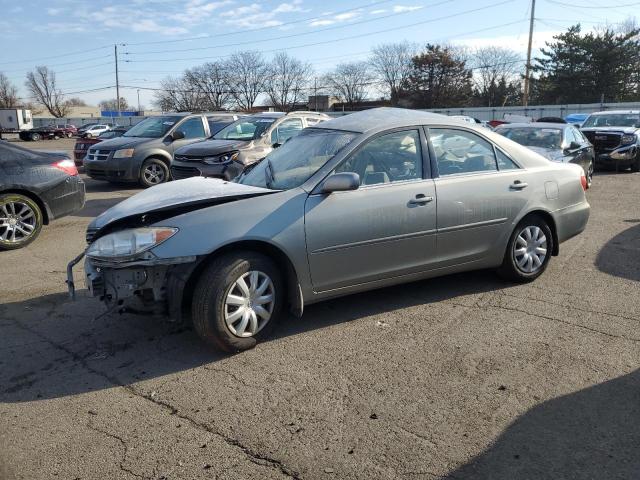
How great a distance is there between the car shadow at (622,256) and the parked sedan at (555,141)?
3411 mm

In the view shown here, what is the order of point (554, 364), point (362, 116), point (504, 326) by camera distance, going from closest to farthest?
point (554, 364), point (504, 326), point (362, 116)

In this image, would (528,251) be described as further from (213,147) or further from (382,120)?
(213,147)

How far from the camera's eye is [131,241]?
12.7 ft

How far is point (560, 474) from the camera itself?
2688 mm

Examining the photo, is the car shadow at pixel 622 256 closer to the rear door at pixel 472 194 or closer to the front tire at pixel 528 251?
the front tire at pixel 528 251

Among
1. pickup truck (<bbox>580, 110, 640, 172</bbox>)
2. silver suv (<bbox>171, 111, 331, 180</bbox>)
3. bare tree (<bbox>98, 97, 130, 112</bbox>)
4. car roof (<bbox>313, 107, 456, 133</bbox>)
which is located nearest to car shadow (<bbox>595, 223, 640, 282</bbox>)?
car roof (<bbox>313, 107, 456, 133</bbox>)

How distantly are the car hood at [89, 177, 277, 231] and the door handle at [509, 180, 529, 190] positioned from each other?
239 centimetres

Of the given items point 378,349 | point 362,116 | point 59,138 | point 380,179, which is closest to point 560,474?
point 378,349

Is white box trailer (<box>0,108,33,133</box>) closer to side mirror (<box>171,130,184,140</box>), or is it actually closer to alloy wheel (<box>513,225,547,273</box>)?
side mirror (<box>171,130,184,140</box>)

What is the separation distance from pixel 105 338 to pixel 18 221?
4.01 metres

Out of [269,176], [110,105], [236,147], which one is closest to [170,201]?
[269,176]

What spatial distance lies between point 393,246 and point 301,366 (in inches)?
51.9

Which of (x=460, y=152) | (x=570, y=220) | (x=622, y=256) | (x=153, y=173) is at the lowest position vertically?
(x=622, y=256)

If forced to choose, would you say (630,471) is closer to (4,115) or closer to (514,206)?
(514,206)
